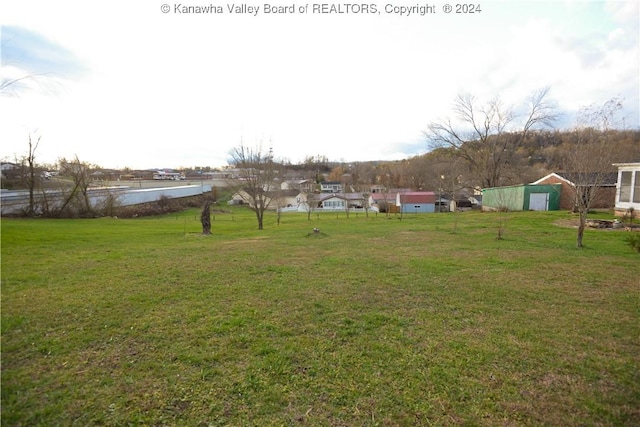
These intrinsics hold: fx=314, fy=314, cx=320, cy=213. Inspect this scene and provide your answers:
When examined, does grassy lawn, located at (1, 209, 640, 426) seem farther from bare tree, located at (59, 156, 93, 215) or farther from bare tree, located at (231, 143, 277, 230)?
bare tree, located at (59, 156, 93, 215)

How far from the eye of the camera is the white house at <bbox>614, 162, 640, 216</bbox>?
15.5 m

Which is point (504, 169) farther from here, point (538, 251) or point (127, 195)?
point (127, 195)

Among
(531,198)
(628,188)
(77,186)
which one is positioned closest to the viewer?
(628,188)

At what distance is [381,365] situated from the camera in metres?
3.22

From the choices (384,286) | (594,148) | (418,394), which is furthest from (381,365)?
(594,148)

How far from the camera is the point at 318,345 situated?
3627mm

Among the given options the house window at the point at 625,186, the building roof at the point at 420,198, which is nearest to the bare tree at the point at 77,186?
the building roof at the point at 420,198

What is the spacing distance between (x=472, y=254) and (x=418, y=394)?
731 centimetres

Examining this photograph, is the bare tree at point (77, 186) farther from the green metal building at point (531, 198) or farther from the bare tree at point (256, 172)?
the green metal building at point (531, 198)

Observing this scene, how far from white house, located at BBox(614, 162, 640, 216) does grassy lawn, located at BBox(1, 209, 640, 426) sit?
12.2 metres

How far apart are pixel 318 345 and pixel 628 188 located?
20.5 meters

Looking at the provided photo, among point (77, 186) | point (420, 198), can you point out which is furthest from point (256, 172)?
point (420, 198)

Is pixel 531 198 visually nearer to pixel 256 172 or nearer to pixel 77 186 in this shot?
pixel 256 172

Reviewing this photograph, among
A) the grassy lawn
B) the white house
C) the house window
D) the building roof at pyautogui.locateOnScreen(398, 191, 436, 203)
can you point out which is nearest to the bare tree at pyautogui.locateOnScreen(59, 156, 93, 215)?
the grassy lawn
